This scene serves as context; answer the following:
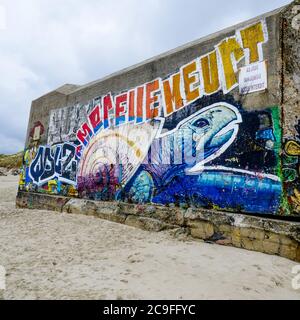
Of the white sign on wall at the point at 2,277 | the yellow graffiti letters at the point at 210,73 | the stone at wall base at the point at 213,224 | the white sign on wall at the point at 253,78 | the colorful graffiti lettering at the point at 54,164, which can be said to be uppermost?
the yellow graffiti letters at the point at 210,73

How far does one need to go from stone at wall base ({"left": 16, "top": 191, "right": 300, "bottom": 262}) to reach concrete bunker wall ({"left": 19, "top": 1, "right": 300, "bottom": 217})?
15 cm

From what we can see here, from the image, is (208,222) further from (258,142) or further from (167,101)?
(167,101)

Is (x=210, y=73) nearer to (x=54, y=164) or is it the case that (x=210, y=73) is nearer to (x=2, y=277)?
(x=2, y=277)

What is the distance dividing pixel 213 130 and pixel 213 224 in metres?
1.41

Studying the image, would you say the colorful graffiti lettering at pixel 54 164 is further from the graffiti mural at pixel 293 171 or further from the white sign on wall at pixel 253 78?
the graffiti mural at pixel 293 171

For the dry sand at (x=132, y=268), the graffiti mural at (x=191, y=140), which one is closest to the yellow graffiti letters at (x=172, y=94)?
the graffiti mural at (x=191, y=140)

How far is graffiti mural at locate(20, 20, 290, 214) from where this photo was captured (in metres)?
4.13

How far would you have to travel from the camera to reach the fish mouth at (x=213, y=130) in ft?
14.6

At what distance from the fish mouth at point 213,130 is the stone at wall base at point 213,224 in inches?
30.6

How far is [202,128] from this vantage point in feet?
15.8

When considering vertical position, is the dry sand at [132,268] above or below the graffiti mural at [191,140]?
below

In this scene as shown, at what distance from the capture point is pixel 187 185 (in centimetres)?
491

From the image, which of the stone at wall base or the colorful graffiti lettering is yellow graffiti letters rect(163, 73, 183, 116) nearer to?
the stone at wall base
